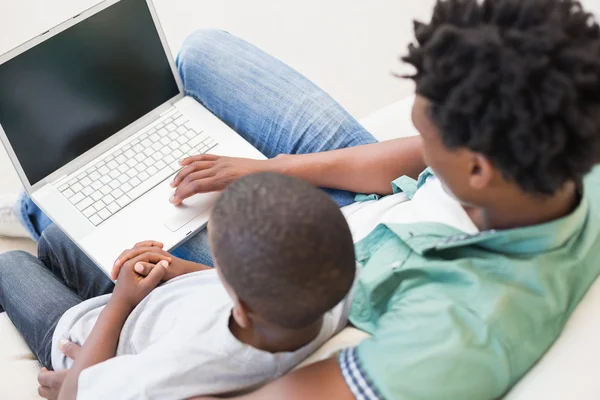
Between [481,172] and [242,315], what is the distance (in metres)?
0.34

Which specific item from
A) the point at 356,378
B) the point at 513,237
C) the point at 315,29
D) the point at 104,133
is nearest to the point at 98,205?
the point at 104,133

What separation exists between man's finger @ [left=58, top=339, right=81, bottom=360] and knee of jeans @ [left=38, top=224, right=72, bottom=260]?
0.88 ft

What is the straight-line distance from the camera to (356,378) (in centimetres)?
78

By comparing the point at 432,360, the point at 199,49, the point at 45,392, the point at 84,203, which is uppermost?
the point at 199,49

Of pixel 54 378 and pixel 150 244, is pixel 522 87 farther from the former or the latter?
pixel 54 378

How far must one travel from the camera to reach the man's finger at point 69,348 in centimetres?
104

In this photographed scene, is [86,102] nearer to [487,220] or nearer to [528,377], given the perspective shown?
[487,220]

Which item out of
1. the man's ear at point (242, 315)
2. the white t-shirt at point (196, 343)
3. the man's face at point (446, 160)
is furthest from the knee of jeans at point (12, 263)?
the man's face at point (446, 160)

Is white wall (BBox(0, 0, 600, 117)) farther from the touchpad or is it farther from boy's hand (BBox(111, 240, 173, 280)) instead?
boy's hand (BBox(111, 240, 173, 280))

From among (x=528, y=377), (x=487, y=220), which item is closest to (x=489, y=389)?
(x=528, y=377)

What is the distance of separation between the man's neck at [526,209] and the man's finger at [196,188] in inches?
20.0

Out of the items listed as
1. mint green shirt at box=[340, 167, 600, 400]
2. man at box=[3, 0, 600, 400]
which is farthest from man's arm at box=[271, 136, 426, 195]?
mint green shirt at box=[340, 167, 600, 400]

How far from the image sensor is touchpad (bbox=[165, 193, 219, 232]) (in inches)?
46.9

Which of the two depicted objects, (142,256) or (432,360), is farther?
(142,256)
